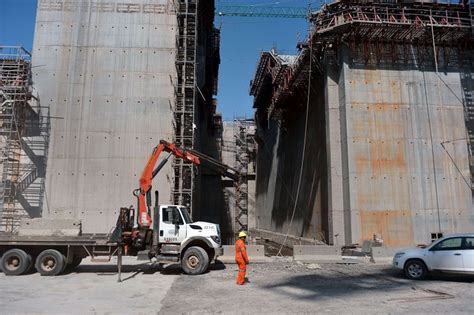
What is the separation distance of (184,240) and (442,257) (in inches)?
339

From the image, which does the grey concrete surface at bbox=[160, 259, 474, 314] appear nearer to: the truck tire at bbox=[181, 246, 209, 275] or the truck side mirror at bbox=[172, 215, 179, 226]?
the truck tire at bbox=[181, 246, 209, 275]

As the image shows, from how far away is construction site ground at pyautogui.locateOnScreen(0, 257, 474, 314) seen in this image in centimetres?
886

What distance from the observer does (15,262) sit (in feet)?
47.6

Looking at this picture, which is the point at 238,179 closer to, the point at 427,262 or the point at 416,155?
the point at 416,155

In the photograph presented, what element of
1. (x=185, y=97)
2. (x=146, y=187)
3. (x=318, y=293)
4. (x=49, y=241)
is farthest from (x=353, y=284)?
(x=185, y=97)

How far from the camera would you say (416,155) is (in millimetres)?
22391

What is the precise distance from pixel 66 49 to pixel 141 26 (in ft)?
16.1

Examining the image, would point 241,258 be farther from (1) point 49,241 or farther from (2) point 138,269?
(1) point 49,241

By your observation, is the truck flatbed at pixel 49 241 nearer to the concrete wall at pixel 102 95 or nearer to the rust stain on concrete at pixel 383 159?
the concrete wall at pixel 102 95

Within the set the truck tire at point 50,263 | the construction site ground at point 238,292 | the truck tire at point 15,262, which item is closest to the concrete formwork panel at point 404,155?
the construction site ground at point 238,292

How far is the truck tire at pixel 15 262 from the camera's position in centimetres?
1432

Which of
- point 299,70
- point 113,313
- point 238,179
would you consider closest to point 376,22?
point 299,70

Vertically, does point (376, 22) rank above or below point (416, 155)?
above

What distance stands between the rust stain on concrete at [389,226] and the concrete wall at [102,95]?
11712 mm
